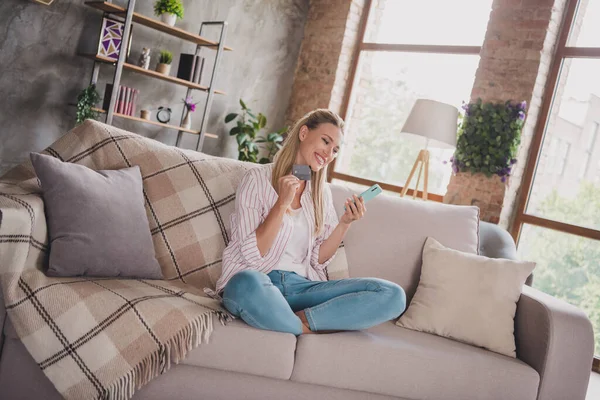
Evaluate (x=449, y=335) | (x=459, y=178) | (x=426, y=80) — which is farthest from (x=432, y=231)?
(x=426, y=80)

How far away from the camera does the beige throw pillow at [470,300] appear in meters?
2.09

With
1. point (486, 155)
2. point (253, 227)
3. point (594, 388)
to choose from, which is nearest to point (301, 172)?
point (253, 227)

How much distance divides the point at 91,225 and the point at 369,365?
3.24 feet

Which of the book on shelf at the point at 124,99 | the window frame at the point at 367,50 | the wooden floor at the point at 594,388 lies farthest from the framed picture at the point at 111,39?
the wooden floor at the point at 594,388

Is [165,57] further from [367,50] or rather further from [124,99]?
[367,50]

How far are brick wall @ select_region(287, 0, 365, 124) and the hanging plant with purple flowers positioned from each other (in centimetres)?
153

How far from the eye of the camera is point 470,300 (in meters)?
2.15

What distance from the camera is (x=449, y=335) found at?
212 centimetres

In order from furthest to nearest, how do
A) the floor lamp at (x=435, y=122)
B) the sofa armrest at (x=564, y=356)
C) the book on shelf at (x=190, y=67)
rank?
the book on shelf at (x=190, y=67) → the floor lamp at (x=435, y=122) → the sofa armrest at (x=564, y=356)

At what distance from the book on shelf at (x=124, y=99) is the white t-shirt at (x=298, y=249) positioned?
2.60m

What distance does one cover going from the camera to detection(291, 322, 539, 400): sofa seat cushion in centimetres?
179

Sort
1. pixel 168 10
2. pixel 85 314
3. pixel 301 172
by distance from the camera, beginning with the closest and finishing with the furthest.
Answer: pixel 85 314
pixel 301 172
pixel 168 10

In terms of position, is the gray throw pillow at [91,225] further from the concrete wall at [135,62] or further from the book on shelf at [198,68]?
the book on shelf at [198,68]

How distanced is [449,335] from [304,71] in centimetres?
417
